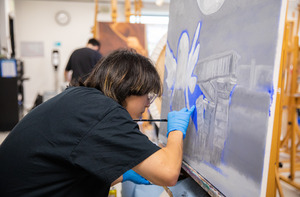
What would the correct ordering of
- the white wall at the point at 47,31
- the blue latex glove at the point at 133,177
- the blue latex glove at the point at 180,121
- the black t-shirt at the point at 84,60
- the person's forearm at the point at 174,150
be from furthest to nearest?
the white wall at the point at 47,31, the black t-shirt at the point at 84,60, the blue latex glove at the point at 133,177, the blue latex glove at the point at 180,121, the person's forearm at the point at 174,150

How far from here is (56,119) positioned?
2.27 ft

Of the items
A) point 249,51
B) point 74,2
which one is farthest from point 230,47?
point 74,2

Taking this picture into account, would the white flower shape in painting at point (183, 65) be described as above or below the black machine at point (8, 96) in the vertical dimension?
above

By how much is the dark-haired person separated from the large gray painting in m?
0.12

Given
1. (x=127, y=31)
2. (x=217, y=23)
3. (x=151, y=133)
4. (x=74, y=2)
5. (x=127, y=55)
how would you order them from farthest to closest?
1. (x=74, y=2)
2. (x=127, y=31)
3. (x=151, y=133)
4. (x=127, y=55)
5. (x=217, y=23)

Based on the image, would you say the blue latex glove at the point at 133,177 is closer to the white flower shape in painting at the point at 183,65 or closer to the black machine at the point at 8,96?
the white flower shape in painting at the point at 183,65

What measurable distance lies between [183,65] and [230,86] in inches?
Result: 13.9

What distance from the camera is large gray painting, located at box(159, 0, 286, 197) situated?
562 mm

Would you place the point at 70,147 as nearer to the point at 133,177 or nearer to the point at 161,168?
the point at 161,168

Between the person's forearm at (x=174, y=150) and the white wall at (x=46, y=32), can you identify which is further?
the white wall at (x=46, y=32)

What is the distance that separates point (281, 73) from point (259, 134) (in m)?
0.14

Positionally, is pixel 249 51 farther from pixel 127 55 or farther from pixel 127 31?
pixel 127 31

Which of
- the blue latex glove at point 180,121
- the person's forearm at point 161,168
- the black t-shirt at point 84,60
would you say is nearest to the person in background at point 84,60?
the black t-shirt at point 84,60

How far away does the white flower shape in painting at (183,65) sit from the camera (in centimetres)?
91
